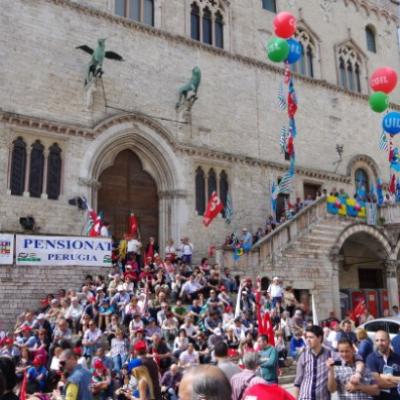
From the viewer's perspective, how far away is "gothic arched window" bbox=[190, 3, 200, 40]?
21203 millimetres

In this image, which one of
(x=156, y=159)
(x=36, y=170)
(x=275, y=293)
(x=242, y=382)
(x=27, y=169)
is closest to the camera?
(x=242, y=382)

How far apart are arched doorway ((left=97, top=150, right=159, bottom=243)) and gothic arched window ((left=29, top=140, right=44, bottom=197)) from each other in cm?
236

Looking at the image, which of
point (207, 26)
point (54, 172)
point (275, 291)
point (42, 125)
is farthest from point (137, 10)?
point (275, 291)

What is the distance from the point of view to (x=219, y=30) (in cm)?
2209

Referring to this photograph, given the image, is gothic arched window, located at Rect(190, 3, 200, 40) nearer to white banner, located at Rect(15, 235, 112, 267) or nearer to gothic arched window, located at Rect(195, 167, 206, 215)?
gothic arched window, located at Rect(195, 167, 206, 215)

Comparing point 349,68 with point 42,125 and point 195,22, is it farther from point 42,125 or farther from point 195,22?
point 42,125

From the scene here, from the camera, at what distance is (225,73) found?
847 inches

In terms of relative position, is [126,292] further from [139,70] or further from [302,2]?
[302,2]

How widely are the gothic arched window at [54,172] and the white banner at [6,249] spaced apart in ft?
10.2

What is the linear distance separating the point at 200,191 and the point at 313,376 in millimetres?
15030

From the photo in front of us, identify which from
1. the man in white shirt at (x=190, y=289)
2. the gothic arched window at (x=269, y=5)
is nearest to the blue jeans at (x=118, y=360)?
the man in white shirt at (x=190, y=289)

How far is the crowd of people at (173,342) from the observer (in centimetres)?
483

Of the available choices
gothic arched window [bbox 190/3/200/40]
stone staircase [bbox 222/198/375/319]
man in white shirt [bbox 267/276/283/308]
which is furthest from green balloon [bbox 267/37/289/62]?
man in white shirt [bbox 267/276/283/308]

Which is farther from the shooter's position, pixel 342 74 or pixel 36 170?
pixel 342 74
